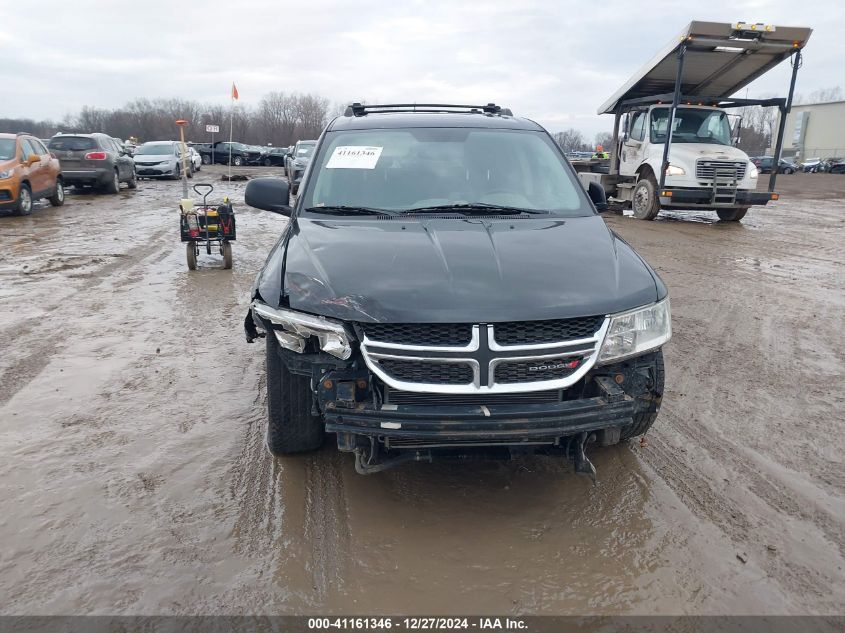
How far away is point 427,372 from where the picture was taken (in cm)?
259

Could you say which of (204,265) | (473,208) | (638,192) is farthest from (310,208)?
(638,192)

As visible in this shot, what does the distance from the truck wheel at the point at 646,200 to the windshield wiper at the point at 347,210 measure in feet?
39.0

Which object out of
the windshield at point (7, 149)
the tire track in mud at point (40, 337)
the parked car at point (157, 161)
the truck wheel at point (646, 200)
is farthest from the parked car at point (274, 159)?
the tire track in mud at point (40, 337)

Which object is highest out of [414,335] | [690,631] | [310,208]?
[310,208]

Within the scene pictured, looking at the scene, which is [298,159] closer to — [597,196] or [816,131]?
[597,196]

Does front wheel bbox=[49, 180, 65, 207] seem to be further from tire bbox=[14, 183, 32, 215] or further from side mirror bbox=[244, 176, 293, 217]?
side mirror bbox=[244, 176, 293, 217]

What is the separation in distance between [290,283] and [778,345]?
4.57 meters

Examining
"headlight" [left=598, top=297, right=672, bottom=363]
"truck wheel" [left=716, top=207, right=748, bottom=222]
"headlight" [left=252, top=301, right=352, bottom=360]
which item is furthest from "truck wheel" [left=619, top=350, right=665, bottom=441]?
"truck wheel" [left=716, top=207, right=748, bottom=222]

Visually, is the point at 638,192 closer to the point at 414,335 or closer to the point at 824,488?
the point at 824,488

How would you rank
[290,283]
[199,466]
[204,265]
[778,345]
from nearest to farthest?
[290,283] < [199,466] < [778,345] < [204,265]

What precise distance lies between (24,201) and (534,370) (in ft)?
46.4

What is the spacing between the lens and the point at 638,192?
1463 centimetres

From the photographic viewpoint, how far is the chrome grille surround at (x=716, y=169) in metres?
13.2

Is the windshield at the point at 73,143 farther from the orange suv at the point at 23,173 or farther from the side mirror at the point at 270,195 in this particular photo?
the side mirror at the point at 270,195
